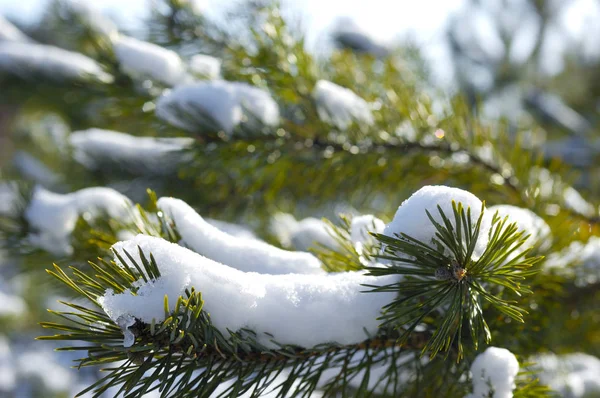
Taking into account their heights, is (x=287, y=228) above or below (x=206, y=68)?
below

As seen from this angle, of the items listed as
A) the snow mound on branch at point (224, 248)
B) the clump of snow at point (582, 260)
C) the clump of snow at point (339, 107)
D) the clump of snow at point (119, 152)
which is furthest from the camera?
the clump of snow at point (119, 152)

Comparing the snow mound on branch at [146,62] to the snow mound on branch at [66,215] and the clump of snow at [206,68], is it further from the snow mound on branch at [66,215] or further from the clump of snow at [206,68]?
the snow mound on branch at [66,215]

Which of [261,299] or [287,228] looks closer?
[261,299]

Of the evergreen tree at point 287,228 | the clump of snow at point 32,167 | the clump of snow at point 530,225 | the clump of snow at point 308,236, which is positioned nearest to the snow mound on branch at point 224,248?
the evergreen tree at point 287,228

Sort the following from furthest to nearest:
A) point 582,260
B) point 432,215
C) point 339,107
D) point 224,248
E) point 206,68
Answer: point 206,68 < point 339,107 < point 582,260 < point 224,248 < point 432,215

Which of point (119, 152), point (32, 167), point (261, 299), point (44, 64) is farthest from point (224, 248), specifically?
point (32, 167)

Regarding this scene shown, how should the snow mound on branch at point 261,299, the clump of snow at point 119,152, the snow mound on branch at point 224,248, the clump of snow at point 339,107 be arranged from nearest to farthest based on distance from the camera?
the snow mound on branch at point 261,299 → the snow mound on branch at point 224,248 → the clump of snow at point 339,107 → the clump of snow at point 119,152

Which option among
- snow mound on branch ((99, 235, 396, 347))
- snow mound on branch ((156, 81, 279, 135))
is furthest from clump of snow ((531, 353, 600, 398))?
snow mound on branch ((156, 81, 279, 135))

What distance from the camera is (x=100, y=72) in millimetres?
961

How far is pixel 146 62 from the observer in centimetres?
87

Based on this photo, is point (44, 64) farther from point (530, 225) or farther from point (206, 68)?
point (530, 225)

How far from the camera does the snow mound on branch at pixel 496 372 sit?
0.46m

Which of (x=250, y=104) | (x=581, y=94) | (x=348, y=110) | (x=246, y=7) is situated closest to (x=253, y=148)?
(x=250, y=104)

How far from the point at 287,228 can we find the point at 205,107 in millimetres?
344
